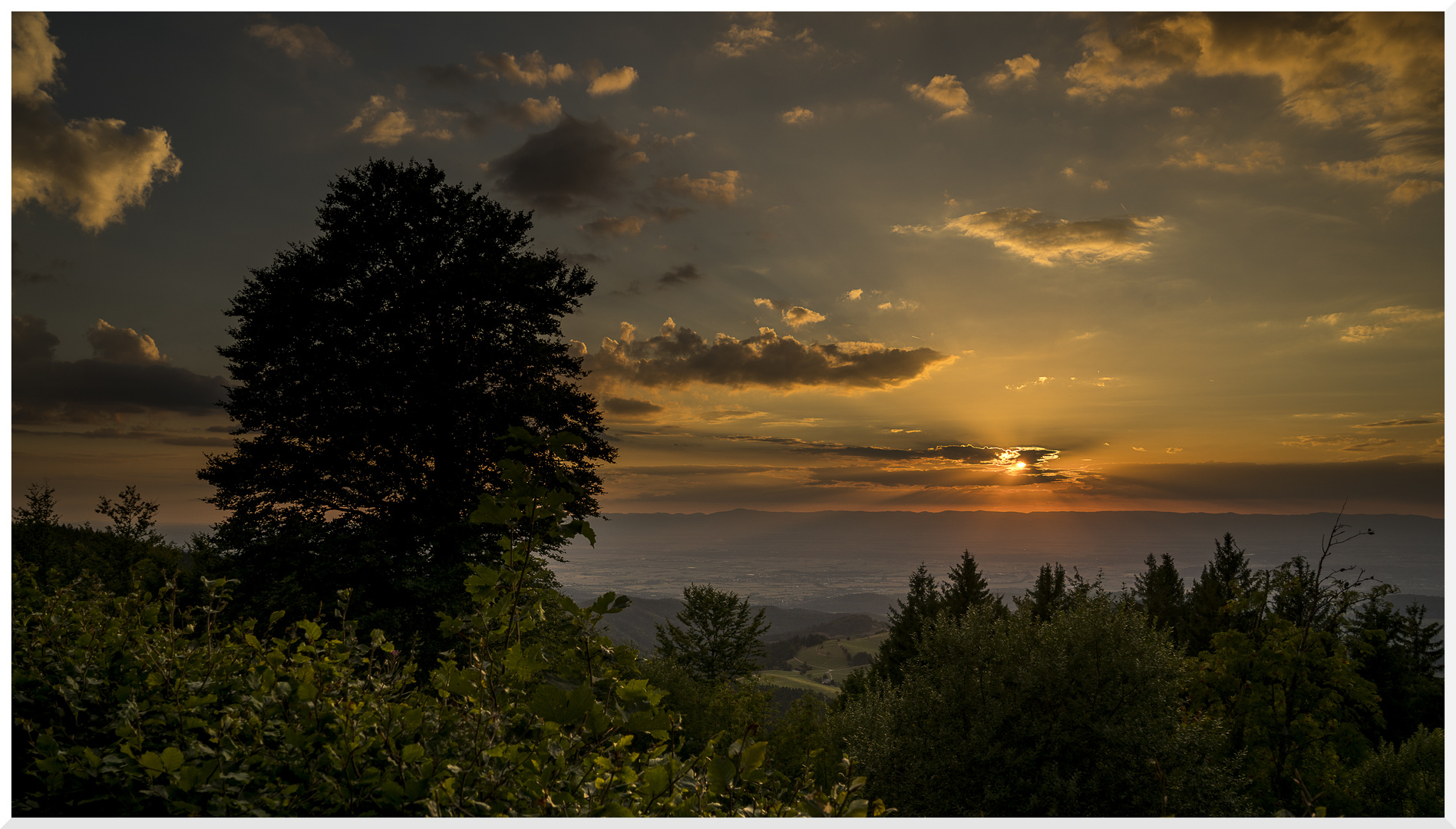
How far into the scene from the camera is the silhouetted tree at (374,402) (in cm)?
1355

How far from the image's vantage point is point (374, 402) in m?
13.6

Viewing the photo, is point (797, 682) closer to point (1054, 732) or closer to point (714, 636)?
point (714, 636)

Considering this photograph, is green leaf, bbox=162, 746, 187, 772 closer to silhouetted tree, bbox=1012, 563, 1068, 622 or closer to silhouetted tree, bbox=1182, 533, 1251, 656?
silhouetted tree, bbox=1182, 533, 1251, 656

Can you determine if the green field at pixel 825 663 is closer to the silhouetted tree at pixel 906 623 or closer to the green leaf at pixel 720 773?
the silhouetted tree at pixel 906 623

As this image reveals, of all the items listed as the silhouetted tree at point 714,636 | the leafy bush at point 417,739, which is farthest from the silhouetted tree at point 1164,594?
the leafy bush at point 417,739

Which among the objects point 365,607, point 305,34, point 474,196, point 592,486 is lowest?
point 365,607

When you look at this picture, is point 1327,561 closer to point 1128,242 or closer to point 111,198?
point 1128,242

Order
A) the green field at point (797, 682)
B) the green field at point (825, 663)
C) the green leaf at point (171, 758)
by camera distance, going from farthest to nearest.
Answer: the green field at point (825, 663) → the green field at point (797, 682) → the green leaf at point (171, 758)

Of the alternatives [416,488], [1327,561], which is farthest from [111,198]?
Result: [1327,561]

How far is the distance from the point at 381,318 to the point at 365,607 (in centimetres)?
630

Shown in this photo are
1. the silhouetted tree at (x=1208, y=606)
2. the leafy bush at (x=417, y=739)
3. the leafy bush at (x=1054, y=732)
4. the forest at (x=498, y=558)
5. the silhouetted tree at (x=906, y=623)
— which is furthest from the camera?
the silhouetted tree at (x=906, y=623)

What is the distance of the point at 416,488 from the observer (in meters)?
14.1

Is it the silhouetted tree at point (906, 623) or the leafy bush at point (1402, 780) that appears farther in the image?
the silhouetted tree at point (906, 623)

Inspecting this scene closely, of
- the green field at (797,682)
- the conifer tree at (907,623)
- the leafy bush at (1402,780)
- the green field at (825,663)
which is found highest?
the leafy bush at (1402,780)
